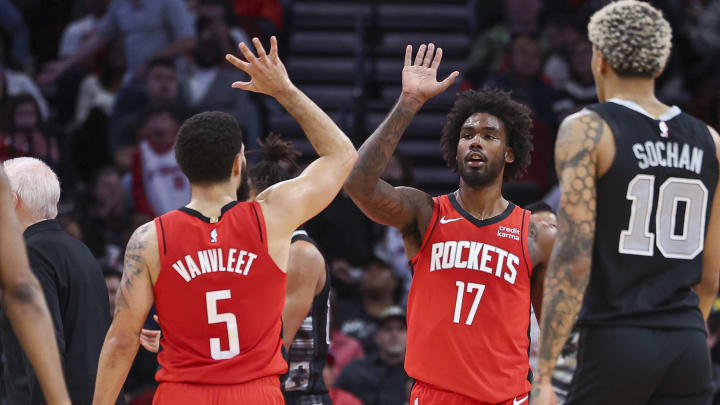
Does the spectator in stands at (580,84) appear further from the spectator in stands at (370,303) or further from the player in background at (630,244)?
the player in background at (630,244)

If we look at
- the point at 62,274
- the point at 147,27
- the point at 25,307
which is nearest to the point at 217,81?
the point at 147,27

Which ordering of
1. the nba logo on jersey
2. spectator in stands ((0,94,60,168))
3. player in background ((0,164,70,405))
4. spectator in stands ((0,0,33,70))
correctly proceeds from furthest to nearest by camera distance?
spectator in stands ((0,0,33,70)), spectator in stands ((0,94,60,168)), the nba logo on jersey, player in background ((0,164,70,405))

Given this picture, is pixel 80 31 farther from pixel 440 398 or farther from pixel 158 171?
pixel 440 398

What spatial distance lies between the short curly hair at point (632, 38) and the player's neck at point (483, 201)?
1384 millimetres

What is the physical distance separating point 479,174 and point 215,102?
5.92 m

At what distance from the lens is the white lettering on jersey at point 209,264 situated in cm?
420

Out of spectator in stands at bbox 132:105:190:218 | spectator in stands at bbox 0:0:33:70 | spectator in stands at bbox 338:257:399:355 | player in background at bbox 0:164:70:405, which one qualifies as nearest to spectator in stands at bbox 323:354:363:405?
spectator in stands at bbox 338:257:399:355

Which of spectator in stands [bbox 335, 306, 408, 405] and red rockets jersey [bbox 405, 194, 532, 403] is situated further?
spectator in stands [bbox 335, 306, 408, 405]

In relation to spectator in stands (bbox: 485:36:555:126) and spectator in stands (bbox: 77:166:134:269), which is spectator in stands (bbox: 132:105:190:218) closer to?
spectator in stands (bbox: 77:166:134:269)

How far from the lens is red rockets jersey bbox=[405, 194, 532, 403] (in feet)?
16.2

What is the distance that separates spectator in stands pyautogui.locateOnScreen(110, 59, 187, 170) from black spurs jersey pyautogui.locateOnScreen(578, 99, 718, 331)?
7.23 m

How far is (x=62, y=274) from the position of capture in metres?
4.98

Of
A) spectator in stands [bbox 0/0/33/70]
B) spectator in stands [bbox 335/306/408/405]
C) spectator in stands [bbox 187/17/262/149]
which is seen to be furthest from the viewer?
spectator in stands [bbox 0/0/33/70]

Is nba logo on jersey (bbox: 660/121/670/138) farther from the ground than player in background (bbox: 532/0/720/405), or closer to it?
farther from the ground
